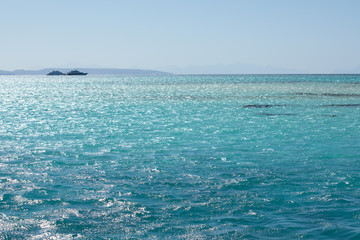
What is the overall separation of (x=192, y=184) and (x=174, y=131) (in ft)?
48.4

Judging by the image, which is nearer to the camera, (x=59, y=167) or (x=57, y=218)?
(x=57, y=218)

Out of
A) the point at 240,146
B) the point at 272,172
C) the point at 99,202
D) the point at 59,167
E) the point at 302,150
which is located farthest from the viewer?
the point at 240,146

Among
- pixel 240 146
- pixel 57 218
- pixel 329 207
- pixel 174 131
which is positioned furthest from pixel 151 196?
pixel 174 131

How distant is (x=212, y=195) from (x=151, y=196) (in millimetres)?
1986

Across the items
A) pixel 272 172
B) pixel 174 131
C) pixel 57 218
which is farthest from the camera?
pixel 174 131

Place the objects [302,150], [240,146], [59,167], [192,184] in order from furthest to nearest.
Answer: [240,146], [302,150], [59,167], [192,184]

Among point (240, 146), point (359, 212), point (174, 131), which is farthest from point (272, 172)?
point (174, 131)

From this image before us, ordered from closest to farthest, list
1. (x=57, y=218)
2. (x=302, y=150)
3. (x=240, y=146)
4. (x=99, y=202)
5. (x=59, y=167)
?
(x=57, y=218)
(x=99, y=202)
(x=59, y=167)
(x=302, y=150)
(x=240, y=146)

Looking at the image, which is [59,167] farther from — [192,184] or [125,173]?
[192,184]

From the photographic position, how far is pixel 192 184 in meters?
14.6

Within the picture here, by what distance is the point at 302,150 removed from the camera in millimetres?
21422

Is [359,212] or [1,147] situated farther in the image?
[1,147]

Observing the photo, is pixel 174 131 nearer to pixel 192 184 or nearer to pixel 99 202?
pixel 192 184

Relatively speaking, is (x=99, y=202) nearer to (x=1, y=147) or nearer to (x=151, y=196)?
(x=151, y=196)
